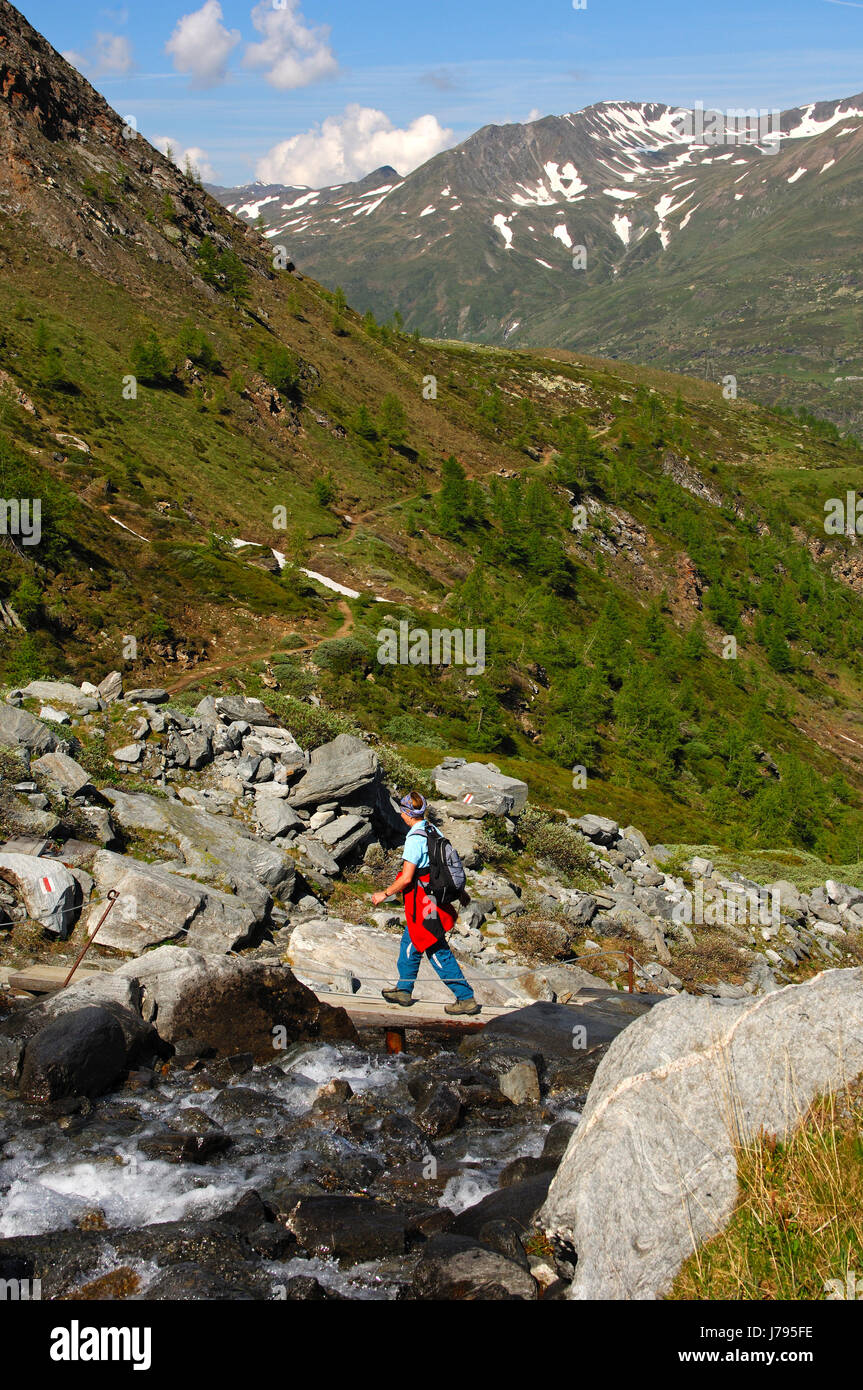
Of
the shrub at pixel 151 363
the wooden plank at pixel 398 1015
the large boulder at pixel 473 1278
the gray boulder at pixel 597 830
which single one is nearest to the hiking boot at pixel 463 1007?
the wooden plank at pixel 398 1015

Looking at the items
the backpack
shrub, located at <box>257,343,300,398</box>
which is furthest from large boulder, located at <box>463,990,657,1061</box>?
shrub, located at <box>257,343,300,398</box>

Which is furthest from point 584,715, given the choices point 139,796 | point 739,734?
point 139,796

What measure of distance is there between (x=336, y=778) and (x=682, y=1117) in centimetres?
1460

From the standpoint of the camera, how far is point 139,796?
1778cm

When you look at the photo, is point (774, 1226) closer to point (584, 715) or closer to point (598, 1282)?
point (598, 1282)

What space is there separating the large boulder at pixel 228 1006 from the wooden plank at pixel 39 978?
90cm

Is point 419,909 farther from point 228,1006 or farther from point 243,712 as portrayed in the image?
point 243,712

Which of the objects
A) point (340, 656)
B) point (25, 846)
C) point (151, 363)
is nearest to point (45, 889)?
point (25, 846)

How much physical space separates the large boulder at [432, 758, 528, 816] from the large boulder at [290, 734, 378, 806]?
4.76 m

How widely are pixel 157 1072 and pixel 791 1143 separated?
7798 mm

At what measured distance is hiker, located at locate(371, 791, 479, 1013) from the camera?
1168cm

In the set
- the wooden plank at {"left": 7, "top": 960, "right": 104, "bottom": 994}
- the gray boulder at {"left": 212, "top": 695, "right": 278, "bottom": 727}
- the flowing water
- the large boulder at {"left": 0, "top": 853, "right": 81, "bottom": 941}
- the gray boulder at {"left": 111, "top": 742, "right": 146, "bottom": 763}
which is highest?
the gray boulder at {"left": 212, "top": 695, "right": 278, "bottom": 727}

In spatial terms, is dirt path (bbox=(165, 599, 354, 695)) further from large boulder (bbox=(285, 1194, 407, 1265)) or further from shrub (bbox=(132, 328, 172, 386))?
shrub (bbox=(132, 328, 172, 386))

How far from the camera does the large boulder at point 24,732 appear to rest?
17297mm
